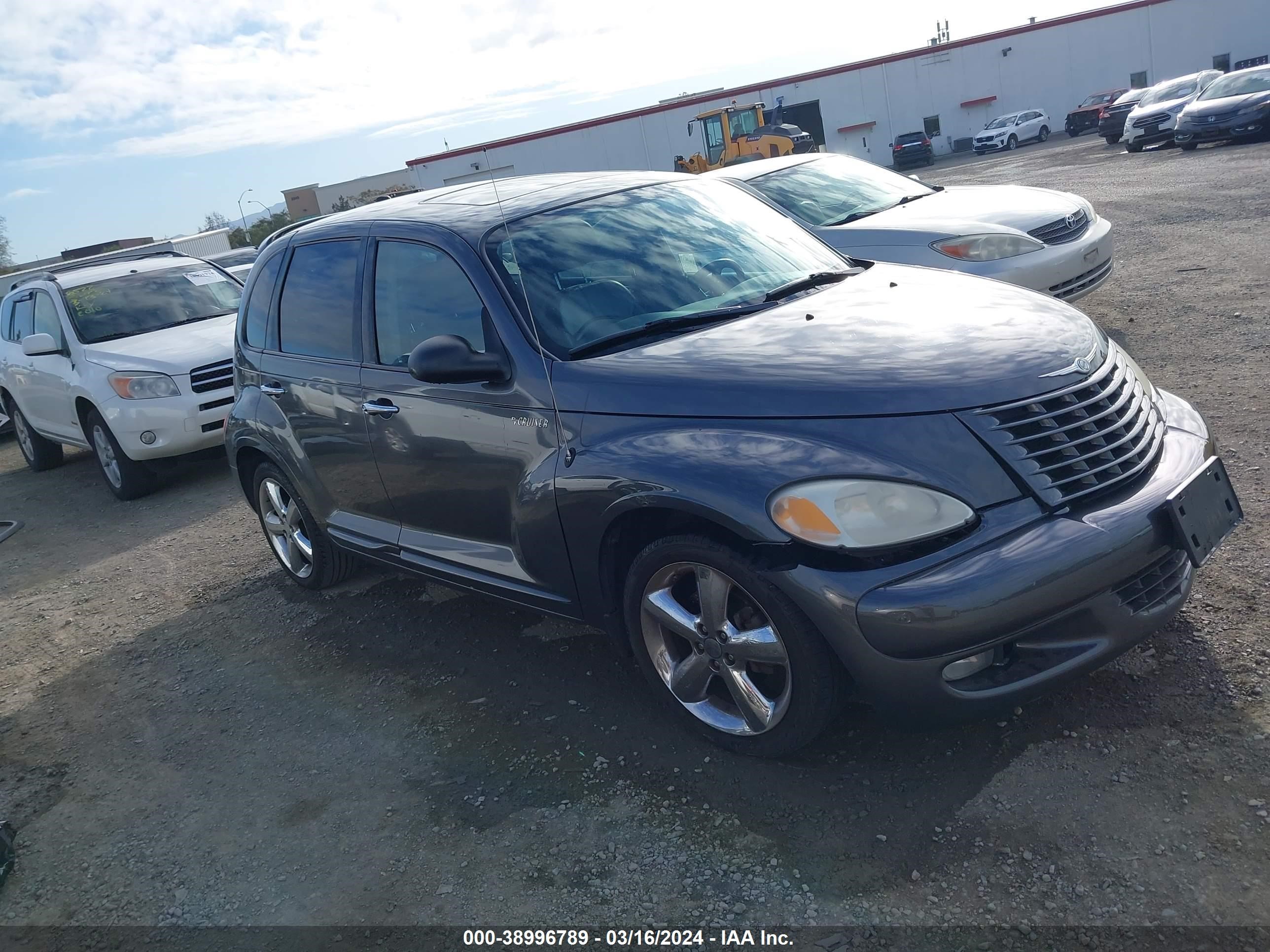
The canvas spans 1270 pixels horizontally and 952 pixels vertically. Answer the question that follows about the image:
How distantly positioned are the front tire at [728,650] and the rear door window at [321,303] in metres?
1.91

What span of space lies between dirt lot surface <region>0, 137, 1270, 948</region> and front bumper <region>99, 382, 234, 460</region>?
2.96 meters

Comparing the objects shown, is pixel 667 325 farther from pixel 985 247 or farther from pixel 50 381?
pixel 50 381

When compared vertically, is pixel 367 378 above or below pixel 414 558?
above

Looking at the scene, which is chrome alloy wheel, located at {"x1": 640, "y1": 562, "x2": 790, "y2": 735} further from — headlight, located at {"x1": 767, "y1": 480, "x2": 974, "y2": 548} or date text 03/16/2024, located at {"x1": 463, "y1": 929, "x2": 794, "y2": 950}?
date text 03/16/2024, located at {"x1": 463, "y1": 929, "x2": 794, "y2": 950}

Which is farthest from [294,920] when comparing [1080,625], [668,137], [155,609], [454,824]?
[668,137]

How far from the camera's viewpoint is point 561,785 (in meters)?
3.46

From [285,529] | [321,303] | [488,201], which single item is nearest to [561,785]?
[488,201]

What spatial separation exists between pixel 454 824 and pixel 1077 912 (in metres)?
1.85

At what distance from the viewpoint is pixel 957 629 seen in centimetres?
274

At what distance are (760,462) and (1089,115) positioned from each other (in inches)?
1784

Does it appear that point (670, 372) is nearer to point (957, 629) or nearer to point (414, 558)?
point (957, 629)

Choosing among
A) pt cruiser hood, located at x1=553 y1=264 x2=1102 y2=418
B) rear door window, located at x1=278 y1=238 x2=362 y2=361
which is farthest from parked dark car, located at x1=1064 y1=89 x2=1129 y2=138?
pt cruiser hood, located at x1=553 y1=264 x2=1102 y2=418

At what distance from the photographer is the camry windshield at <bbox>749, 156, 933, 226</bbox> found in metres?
8.15

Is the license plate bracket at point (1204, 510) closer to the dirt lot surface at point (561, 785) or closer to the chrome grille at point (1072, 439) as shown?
the chrome grille at point (1072, 439)
